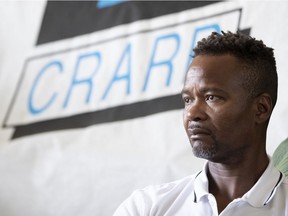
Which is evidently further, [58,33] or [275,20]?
[58,33]

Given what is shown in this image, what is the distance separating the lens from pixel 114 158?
52.4 inches

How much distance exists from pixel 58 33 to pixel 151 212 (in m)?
0.85

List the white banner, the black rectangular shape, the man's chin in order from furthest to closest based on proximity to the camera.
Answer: the black rectangular shape < the white banner < the man's chin

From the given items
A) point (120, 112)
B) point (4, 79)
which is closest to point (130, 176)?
point (120, 112)

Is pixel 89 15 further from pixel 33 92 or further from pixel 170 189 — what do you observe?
pixel 170 189

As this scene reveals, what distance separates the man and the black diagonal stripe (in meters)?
0.50

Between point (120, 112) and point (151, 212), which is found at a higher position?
point (120, 112)

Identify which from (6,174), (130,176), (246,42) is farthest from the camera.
Result: (6,174)

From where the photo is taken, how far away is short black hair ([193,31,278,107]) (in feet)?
2.49

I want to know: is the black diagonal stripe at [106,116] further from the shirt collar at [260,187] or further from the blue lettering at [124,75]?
the shirt collar at [260,187]

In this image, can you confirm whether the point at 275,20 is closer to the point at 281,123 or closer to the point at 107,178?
the point at 281,123

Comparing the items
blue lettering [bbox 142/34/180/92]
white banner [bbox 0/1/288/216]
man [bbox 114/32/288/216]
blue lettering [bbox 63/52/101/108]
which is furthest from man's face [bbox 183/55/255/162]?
blue lettering [bbox 63/52/101/108]

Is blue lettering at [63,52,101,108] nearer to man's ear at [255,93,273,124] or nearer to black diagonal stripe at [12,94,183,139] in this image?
black diagonal stripe at [12,94,183,139]

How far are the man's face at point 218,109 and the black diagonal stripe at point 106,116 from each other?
1.72 ft
